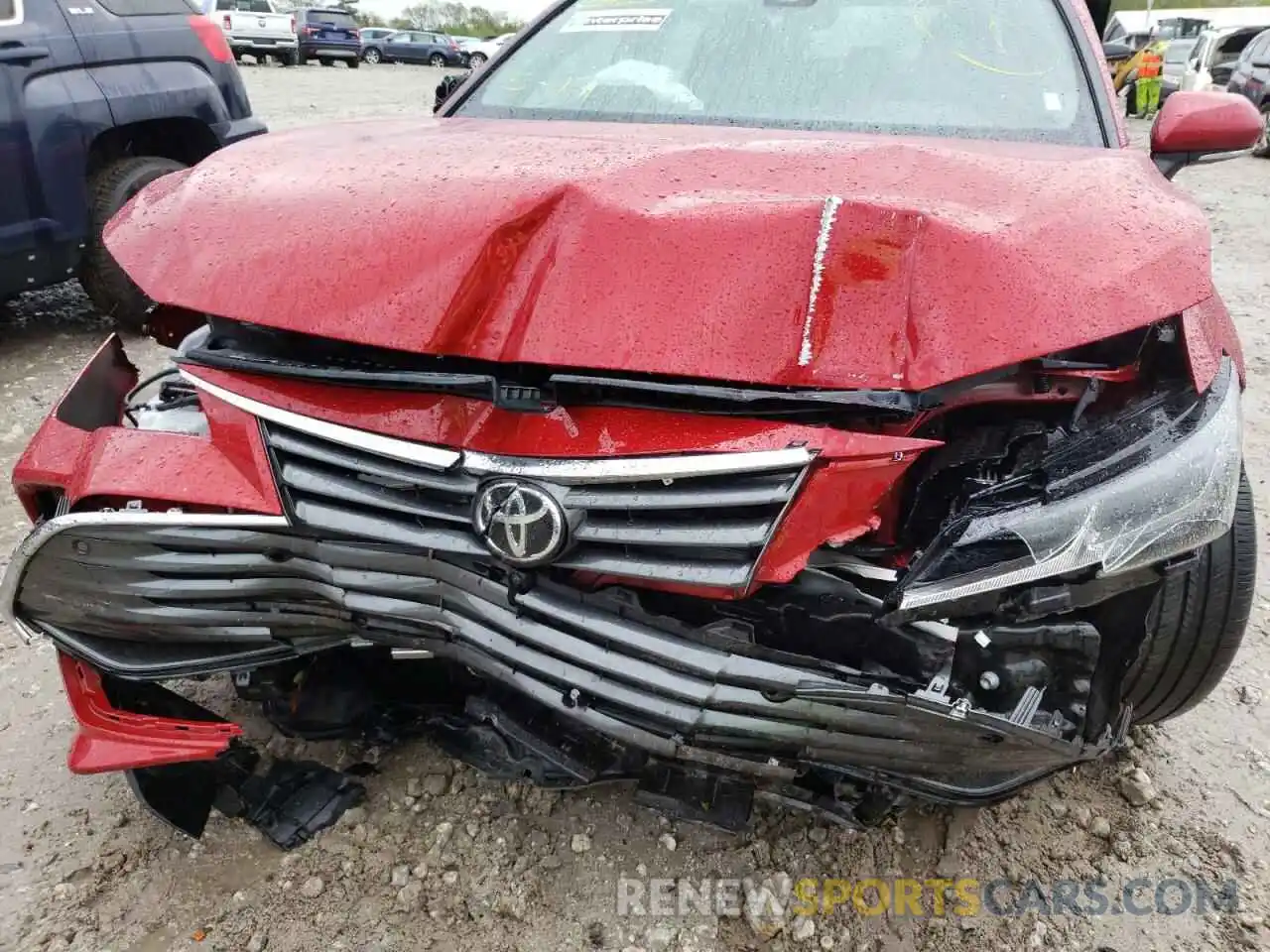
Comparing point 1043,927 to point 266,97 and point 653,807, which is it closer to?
point 653,807

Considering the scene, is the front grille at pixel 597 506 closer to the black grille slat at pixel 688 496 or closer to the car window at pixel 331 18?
the black grille slat at pixel 688 496

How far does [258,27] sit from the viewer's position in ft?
75.3

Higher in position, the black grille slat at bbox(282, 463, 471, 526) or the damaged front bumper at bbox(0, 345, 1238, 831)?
the black grille slat at bbox(282, 463, 471, 526)

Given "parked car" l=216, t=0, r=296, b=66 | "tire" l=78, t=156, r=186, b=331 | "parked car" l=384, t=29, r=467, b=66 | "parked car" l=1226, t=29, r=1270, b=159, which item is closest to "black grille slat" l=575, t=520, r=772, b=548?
"tire" l=78, t=156, r=186, b=331

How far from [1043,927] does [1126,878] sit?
25 centimetres

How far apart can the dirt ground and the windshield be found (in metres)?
1.55

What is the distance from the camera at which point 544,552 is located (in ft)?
4.86

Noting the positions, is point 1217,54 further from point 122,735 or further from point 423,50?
point 423,50

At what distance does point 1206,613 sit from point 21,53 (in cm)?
488

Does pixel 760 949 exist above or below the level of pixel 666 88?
below

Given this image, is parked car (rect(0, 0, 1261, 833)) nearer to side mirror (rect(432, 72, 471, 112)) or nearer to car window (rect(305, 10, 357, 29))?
side mirror (rect(432, 72, 471, 112))

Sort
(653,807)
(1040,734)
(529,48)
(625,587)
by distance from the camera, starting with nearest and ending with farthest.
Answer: (1040,734) → (625,587) → (653,807) → (529,48)

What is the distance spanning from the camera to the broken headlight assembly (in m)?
1.38

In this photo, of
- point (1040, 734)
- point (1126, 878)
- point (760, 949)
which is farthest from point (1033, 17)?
point (760, 949)
